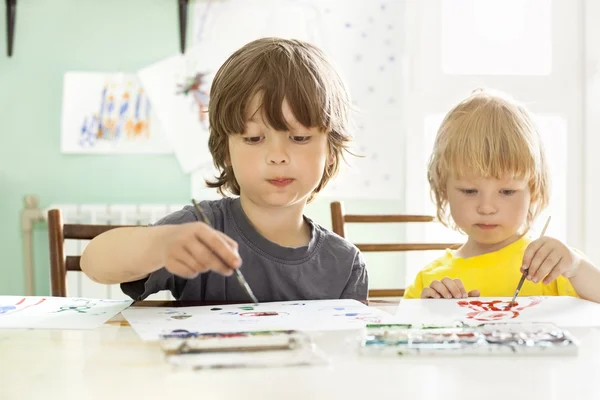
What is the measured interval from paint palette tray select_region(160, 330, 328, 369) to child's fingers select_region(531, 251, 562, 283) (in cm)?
48

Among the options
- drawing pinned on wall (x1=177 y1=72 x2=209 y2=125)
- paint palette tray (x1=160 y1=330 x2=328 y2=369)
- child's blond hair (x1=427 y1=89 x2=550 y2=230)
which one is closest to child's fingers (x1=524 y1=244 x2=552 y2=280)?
child's blond hair (x1=427 y1=89 x2=550 y2=230)

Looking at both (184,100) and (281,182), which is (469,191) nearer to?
(281,182)

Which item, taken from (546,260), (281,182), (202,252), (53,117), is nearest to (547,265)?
(546,260)

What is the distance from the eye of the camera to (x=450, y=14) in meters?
3.05

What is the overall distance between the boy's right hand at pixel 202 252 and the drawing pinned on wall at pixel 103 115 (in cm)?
212

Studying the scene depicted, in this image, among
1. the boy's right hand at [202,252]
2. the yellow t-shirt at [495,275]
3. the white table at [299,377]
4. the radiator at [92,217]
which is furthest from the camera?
the radiator at [92,217]

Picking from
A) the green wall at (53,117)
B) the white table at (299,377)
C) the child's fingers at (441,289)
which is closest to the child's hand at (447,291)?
the child's fingers at (441,289)

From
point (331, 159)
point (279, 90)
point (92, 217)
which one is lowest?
point (92, 217)

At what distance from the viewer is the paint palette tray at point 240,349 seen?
0.63m

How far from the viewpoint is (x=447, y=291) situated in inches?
41.9

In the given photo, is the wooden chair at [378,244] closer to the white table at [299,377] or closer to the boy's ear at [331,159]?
the boy's ear at [331,159]

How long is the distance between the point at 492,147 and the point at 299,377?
0.83m

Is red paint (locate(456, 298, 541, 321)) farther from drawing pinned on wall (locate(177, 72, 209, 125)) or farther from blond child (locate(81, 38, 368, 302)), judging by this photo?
drawing pinned on wall (locate(177, 72, 209, 125))

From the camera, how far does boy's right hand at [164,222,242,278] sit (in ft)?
2.59
